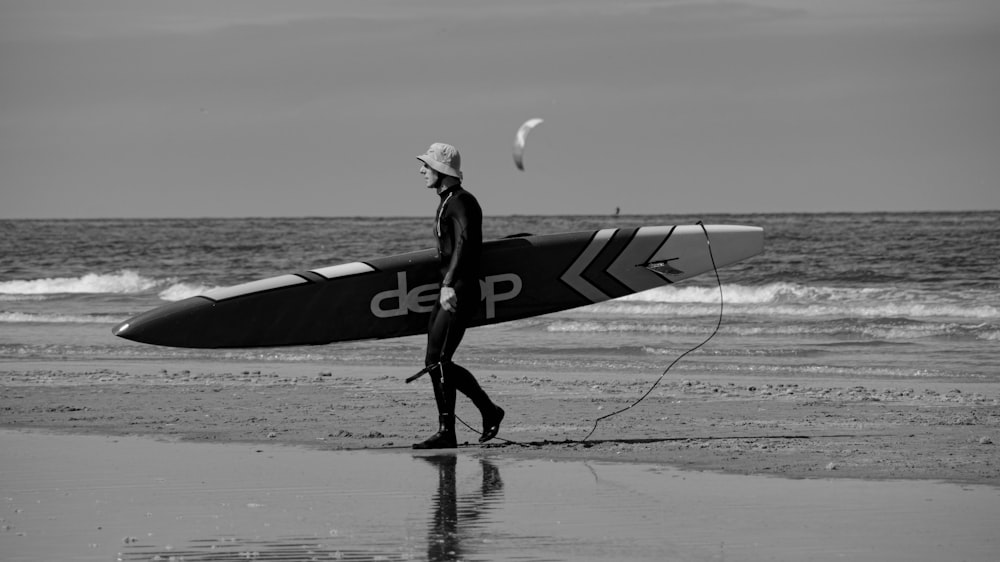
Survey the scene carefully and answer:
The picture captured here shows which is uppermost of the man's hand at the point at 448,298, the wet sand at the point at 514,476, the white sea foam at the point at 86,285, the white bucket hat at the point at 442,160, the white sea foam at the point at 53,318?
the white sea foam at the point at 86,285

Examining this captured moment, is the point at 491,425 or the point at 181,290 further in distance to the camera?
the point at 181,290

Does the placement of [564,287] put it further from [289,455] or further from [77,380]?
[77,380]

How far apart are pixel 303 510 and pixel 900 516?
89.0 inches

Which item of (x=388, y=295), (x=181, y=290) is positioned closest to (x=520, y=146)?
(x=181, y=290)

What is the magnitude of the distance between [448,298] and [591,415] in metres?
1.82

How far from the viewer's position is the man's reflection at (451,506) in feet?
14.1

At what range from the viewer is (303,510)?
4.90 meters

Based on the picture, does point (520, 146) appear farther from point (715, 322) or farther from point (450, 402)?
point (450, 402)

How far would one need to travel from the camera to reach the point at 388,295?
7.60m

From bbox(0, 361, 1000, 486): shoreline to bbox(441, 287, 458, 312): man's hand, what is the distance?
0.77 m

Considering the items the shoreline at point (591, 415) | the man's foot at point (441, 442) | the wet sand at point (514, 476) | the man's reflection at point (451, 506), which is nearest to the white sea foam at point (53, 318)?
the shoreline at point (591, 415)

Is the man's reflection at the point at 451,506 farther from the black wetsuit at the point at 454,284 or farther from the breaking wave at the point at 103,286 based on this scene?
the breaking wave at the point at 103,286

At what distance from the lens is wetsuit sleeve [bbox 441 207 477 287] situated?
6.23m

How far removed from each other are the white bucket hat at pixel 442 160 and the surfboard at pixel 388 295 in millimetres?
1242
